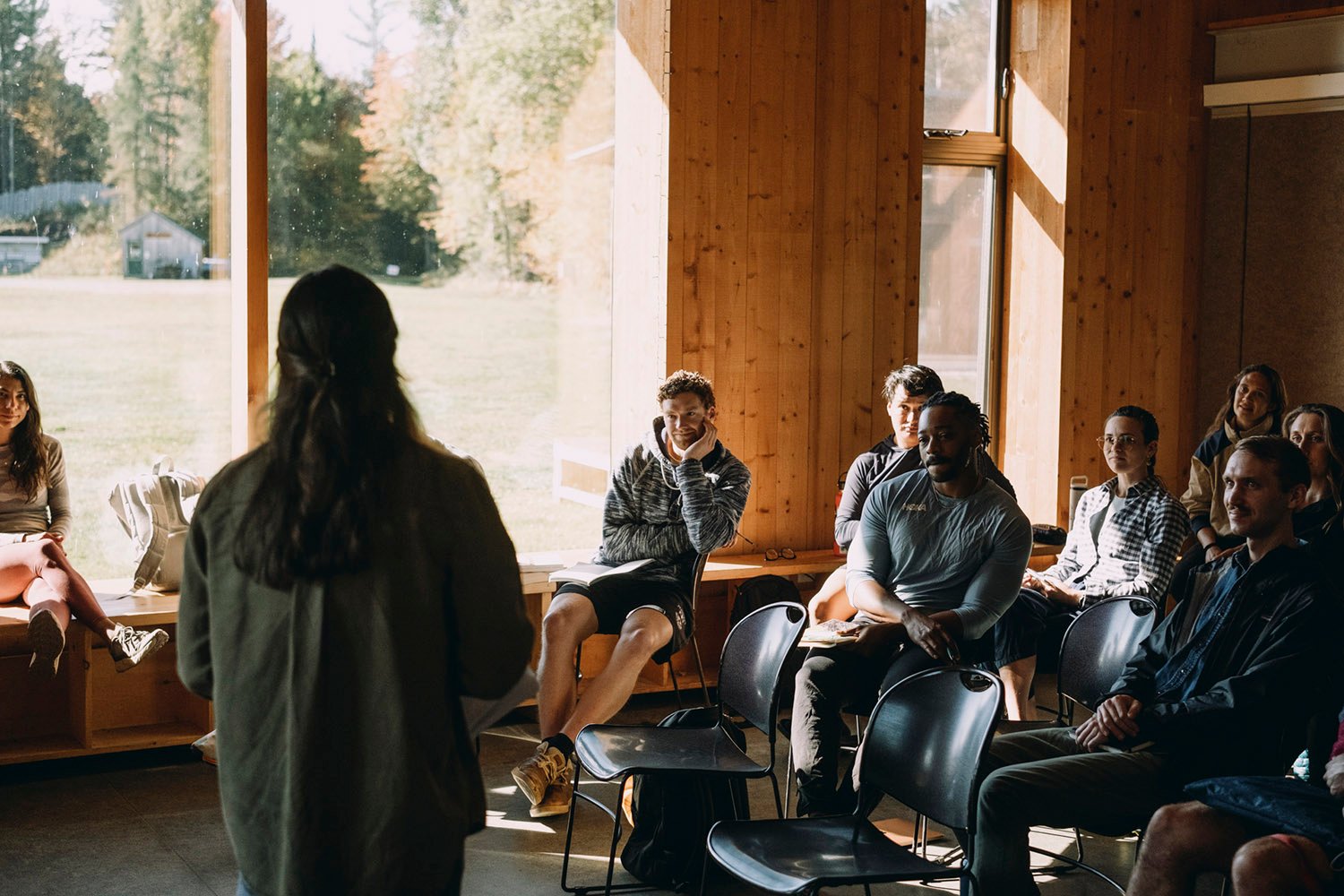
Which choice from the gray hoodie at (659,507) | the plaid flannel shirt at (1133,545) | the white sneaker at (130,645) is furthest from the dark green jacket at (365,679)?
the plaid flannel shirt at (1133,545)

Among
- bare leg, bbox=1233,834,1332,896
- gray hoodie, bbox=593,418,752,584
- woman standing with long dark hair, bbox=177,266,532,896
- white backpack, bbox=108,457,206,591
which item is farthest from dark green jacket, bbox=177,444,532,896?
white backpack, bbox=108,457,206,591

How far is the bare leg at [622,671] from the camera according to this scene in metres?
4.50

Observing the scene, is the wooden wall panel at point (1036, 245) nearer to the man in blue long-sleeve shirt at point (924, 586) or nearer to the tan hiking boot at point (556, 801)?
the man in blue long-sleeve shirt at point (924, 586)

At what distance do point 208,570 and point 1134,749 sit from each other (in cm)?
221

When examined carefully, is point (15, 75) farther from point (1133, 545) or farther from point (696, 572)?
point (1133, 545)

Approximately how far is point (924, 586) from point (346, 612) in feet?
8.54

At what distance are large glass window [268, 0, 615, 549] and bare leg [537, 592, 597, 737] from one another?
41.0 inches

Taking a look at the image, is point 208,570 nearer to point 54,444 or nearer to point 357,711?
point 357,711

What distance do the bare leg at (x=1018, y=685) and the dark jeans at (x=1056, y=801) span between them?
1.51 meters

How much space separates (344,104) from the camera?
542 cm

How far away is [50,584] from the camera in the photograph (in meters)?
4.54

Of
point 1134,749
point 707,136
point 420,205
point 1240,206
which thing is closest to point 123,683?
point 420,205

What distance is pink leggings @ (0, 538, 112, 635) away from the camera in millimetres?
4488

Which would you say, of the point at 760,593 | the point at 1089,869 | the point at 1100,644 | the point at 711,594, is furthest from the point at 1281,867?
the point at 711,594
